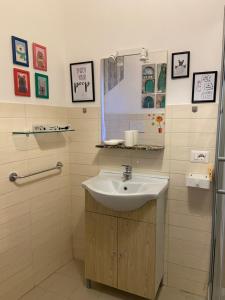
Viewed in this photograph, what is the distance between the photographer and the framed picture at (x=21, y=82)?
178cm

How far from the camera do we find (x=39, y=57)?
1.96 meters

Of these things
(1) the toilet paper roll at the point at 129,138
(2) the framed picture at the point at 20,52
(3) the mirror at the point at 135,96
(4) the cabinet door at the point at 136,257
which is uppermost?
(2) the framed picture at the point at 20,52

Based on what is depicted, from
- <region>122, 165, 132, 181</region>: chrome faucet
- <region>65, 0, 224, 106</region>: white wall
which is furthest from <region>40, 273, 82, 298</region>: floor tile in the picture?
<region>65, 0, 224, 106</region>: white wall

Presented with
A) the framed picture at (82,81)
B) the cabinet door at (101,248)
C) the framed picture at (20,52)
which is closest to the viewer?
the framed picture at (20,52)

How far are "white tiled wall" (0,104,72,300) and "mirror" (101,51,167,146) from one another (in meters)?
0.47

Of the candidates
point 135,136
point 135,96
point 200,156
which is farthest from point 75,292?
point 135,96

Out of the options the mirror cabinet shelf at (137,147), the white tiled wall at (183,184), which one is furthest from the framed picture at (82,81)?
the mirror cabinet shelf at (137,147)

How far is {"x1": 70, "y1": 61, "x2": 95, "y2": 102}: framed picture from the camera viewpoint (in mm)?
2146

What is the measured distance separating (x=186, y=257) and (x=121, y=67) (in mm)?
1624

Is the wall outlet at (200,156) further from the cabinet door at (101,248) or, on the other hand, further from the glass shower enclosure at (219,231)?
the cabinet door at (101,248)

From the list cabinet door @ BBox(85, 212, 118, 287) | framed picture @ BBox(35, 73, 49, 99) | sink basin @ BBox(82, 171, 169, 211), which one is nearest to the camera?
sink basin @ BBox(82, 171, 169, 211)

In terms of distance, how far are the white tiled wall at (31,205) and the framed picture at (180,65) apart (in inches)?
40.9

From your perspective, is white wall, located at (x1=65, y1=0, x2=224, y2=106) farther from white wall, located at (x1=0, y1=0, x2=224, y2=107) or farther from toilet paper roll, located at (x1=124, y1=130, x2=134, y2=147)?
toilet paper roll, located at (x1=124, y1=130, x2=134, y2=147)

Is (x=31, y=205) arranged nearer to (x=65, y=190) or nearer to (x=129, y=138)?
(x=65, y=190)
